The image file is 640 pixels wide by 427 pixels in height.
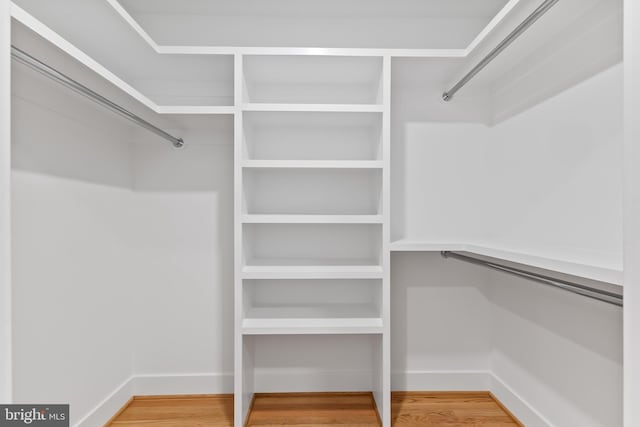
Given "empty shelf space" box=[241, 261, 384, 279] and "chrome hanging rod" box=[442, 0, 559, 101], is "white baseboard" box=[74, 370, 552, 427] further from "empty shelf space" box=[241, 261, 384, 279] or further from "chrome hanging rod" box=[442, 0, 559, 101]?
"chrome hanging rod" box=[442, 0, 559, 101]

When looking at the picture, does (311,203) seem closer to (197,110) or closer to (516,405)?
(197,110)

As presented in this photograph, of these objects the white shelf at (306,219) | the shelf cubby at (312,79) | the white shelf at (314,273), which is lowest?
the white shelf at (314,273)

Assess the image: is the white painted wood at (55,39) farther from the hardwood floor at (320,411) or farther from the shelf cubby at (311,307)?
the hardwood floor at (320,411)

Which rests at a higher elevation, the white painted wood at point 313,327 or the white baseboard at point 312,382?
the white painted wood at point 313,327

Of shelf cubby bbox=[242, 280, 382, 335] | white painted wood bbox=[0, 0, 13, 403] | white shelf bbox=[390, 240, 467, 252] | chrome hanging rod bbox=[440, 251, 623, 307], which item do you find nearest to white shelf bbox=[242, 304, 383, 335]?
shelf cubby bbox=[242, 280, 382, 335]

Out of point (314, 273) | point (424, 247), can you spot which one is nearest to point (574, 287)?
point (424, 247)

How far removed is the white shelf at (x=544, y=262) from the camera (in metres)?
0.94

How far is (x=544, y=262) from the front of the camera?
3.86 ft

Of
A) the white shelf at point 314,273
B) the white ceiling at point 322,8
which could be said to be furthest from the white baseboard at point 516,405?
the white ceiling at point 322,8

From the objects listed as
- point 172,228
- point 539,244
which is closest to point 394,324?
point 539,244

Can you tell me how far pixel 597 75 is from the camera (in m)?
1.37

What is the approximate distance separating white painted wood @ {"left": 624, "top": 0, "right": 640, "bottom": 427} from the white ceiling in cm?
145

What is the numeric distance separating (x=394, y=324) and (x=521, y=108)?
4.45ft

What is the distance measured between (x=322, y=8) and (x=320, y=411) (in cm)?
226
